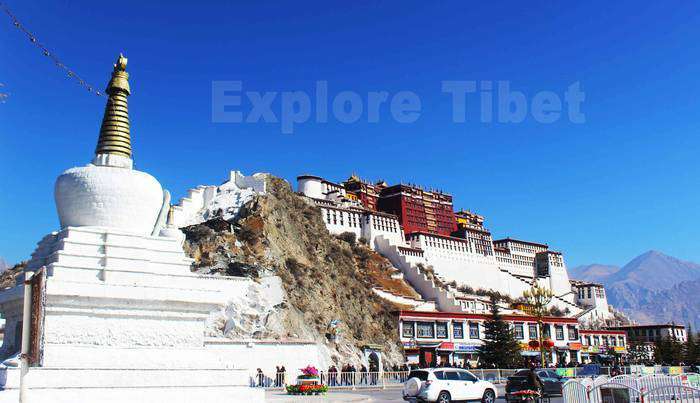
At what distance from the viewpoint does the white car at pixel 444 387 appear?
2072 centimetres

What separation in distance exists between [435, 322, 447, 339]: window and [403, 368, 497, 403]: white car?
3205cm

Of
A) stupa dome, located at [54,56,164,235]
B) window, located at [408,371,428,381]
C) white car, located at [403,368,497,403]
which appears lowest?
white car, located at [403,368,497,403]

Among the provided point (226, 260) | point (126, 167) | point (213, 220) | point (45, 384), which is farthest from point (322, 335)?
point (45, 384)

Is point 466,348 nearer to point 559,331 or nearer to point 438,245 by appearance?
point 559,331

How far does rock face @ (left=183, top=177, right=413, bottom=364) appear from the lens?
142 feet

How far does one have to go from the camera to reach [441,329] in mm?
53781

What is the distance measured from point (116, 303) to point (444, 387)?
10646 millimetres

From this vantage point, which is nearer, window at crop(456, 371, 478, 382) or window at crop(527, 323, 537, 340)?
window at crop(456, 371, 478, 382)

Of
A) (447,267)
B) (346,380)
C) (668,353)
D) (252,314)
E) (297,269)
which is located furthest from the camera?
(447,267)

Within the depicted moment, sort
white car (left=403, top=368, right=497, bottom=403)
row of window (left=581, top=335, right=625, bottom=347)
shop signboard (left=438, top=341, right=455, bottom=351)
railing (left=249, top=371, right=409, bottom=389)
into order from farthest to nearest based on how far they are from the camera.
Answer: row of window (left=581, top=335, right=625, bottom=347) < shop signboard (left=438, top=341, right=455, bottom=351) < railing (left=249, top=371, right=409, bottom=389) < white car (left=403, top=368, right=497, bottom=403)

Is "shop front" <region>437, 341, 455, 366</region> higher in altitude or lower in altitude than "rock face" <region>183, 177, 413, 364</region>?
lower

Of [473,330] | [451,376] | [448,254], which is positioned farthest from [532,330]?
[451,376]

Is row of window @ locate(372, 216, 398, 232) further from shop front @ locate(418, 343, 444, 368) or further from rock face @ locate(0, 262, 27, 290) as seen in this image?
rock face @ locate(0, 262, 27, 290)

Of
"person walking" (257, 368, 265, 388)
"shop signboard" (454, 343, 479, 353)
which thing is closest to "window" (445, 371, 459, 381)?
"person walking" (257, 368, 265, 388)
